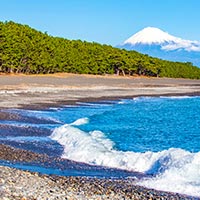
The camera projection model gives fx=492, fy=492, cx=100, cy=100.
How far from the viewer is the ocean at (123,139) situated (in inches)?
620

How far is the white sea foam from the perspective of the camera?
46.9 feet

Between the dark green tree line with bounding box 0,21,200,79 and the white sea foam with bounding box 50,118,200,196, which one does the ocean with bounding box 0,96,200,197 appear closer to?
the white sea foam with bounding box 50,118,200,196

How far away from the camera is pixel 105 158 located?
59.2 ft

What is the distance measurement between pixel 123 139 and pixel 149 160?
A: 22.5ft

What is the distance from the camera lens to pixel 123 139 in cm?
2456

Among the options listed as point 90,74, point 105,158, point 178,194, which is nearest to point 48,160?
point 105,158

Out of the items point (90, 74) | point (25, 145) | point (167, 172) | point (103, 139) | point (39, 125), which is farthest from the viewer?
point (90, 74)

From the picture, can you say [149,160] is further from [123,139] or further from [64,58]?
[64,58]

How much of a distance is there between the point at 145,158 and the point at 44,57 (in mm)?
78369

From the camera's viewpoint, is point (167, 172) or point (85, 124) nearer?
point (167, 172)

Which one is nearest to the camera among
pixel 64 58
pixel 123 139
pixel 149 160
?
pixel 149 160

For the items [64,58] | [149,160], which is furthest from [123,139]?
[64,58]

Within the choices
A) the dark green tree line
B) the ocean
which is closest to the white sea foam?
the ocean

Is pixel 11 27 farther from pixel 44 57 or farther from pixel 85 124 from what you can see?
pixel 85 124
